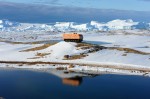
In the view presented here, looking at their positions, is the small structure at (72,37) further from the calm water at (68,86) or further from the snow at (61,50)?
the calm water at (68,86)

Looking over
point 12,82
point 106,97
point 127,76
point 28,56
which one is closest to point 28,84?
point 12,82

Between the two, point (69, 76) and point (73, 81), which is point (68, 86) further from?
point (69, 76)

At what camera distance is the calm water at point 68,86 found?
2138 inches

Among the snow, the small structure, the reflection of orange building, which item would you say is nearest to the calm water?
the reflection of orange building

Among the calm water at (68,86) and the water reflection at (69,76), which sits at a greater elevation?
the calm water at (68,86)

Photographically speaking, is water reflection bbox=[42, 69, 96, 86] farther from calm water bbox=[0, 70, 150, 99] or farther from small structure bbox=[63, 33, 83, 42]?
small structure bbox=[63, 33, 83, 42]

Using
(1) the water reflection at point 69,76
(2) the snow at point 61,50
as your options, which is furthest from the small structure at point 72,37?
(1) the water reflection at point 69,76

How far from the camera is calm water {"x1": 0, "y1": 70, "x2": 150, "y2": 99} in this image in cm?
5429

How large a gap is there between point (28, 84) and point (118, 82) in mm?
16185

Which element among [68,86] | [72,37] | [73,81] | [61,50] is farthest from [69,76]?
[72,37]

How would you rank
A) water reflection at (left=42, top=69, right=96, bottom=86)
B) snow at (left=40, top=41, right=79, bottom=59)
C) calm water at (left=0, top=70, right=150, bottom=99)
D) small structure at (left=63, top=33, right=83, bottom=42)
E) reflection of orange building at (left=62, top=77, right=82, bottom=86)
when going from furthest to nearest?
1. small structure at (left=63, top=33, right=83, bottom=42)
2. snow at (left=40, top=41, right=79, bottom=59)
3. water reflection at (left=42, top=69, right=96, bottom=86)
4. reflection of orange building at (left=62, top=77, right=82, bottom=86)
5. calm water at (left=0, top=70, right=150, bottom=99)

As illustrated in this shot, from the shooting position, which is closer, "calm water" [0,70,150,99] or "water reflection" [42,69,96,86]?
"calm water" [0,70,150,99]

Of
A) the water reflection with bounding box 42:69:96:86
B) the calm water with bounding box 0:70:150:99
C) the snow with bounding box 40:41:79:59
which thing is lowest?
the water reflection with bounding box 42:69:96:86

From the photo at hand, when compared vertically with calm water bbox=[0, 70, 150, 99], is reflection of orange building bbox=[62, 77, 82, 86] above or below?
below
